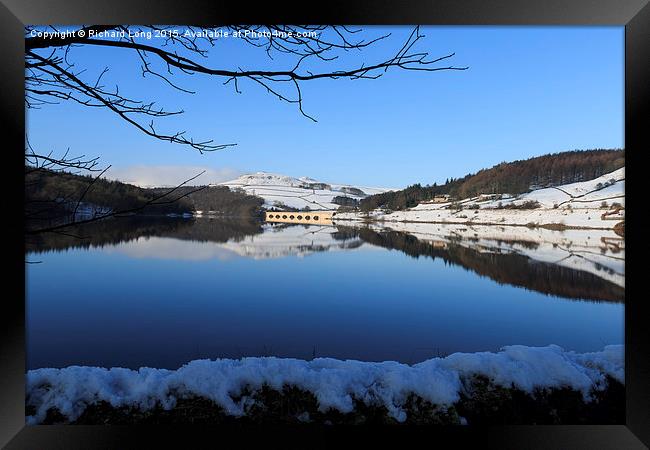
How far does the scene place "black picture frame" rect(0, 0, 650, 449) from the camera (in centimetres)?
176

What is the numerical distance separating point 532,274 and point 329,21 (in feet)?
46.9

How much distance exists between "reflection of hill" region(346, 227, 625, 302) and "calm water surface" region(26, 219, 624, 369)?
3.2 inches

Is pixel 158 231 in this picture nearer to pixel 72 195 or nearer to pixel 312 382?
pixel 72 195

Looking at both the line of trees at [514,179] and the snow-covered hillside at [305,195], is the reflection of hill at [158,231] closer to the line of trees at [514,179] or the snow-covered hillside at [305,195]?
the snow-covered hillside at [305,195]

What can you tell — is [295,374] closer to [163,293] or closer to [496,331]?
[496,331]

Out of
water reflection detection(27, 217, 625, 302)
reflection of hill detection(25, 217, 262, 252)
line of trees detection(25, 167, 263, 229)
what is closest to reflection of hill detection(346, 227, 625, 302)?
water reflection detection(27, 217, 625, 302)

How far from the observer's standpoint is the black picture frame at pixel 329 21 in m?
1.76

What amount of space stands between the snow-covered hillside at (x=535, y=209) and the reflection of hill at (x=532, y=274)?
5784mm

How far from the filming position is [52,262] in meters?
13.6

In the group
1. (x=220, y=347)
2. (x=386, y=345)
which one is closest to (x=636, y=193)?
(x=386, y=345)

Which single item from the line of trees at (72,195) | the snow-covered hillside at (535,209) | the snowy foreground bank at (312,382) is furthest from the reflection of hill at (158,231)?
the snowy foreground bank at (312,382)

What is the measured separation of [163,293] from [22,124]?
834 cm

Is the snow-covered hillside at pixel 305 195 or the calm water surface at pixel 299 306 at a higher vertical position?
the snow-covered hillside at pixel 305 195

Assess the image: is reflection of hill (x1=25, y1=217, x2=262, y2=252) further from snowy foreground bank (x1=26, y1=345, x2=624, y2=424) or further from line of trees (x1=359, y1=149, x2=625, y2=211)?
snowy foreground bank (x1=26, y1=345, x2=624, y2=424)
